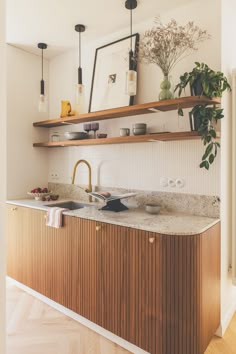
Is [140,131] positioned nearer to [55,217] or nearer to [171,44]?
[171,44]

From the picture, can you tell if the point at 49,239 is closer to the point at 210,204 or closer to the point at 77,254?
the point at 77,254

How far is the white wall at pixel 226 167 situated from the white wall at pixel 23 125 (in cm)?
213

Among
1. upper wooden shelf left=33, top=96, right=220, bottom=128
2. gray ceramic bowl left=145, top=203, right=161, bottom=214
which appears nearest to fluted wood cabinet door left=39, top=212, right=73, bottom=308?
gray ceramic bowl left=145, top=203, right=161, bottom=214

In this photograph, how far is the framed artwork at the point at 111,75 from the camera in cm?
244

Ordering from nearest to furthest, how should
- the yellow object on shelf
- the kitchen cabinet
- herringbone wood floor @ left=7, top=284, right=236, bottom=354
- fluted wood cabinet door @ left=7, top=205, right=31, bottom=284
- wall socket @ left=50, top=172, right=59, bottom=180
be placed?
1. the kitchen cabinet
2. herringbone wood floor @ left=7, top=284, right=236, bottom=354
3. fluted wood cabinet door @ left=7, top=205, right=31, bottom=284
4. the yellow object on shelf
5. wall socket @ left=50, top=172, right=59, bottom=180

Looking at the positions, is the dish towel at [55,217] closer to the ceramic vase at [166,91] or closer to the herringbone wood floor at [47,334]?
the herringbone wood floor at [47,334]

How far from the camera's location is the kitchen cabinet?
5.10ft

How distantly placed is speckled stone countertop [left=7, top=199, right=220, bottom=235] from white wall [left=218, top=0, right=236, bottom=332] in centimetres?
26

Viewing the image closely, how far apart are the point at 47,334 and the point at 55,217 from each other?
2.96ft

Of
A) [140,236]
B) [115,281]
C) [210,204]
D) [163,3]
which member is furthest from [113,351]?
[163,3]

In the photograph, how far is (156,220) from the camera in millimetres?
1853

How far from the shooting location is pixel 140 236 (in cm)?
169

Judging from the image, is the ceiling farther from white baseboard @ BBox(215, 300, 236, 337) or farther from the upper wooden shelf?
white baseboard @ BBox(215, 300, 236, 337)

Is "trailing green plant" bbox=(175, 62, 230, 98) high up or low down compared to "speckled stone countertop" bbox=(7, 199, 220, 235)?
up
